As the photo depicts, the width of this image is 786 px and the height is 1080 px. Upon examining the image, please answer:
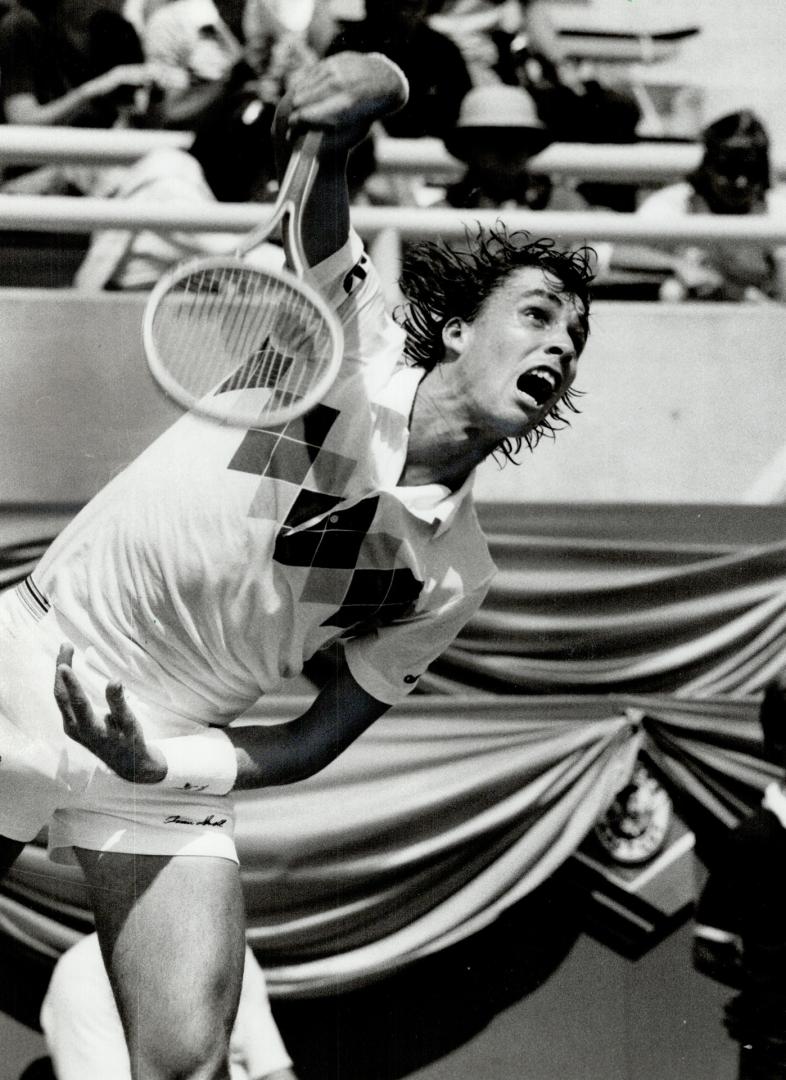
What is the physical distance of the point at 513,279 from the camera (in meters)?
2.92

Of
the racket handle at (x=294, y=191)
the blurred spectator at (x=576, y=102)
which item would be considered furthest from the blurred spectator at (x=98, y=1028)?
the blurred spectator at (x=576, y=102)

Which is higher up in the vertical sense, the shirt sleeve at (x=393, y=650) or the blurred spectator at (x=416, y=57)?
the blurred spectator at (x=416, y=57)

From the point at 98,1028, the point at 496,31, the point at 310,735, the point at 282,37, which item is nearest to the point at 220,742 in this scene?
the point at 310,735

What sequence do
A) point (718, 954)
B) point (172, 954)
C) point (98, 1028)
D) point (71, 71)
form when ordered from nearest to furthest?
point (172, 954) < point (98, 1028) < point (718, 954) < point (71, 71)

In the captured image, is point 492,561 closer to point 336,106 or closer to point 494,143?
point 336,106

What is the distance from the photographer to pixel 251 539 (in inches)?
110

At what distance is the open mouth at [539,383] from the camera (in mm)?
2822

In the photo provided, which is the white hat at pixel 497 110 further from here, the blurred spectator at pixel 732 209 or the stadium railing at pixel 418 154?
the blurred spectator at pixel 732 209

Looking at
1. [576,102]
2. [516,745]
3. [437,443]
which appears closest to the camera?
[437,443]

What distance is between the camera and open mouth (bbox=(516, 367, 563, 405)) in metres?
2.82

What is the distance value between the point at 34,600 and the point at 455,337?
0.78 meters

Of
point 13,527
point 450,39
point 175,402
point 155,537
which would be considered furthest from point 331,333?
point 450,39

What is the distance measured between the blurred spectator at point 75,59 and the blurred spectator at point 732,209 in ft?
4.31

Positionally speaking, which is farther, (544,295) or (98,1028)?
(98,1028)
